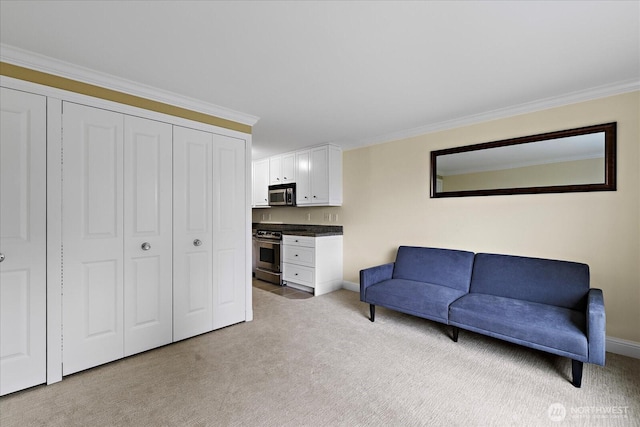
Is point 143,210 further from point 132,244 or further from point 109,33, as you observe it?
point 109,33

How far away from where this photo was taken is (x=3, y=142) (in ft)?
6.49

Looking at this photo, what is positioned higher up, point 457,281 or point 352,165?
point 352,165

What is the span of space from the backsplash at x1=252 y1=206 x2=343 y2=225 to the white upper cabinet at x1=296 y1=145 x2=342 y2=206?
0.95 feet

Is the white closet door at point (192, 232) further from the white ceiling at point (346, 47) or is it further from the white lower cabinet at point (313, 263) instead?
the white lower cabinet at point (313, 263)

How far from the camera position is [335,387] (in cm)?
207

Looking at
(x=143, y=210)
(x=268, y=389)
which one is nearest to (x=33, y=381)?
(x=143, y=210)

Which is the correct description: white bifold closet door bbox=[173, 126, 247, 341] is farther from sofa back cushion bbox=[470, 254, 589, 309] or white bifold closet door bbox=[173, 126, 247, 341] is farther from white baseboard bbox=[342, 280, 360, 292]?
sofa back cushion bbox=[470, 254, 589, 309]

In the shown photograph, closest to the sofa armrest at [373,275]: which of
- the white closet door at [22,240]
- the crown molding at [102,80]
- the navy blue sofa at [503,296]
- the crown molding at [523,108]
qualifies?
the navy blue sofa at [503,296]

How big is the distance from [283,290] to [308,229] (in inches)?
48.5

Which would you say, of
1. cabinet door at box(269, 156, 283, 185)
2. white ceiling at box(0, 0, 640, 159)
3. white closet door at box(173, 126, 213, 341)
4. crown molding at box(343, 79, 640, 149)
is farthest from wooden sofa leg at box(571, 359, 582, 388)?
cabinet door at box(269, 156, 283, 185)

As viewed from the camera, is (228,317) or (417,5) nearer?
(417,5)

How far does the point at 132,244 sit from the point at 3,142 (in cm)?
106

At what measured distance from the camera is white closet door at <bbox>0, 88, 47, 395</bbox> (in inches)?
78.0

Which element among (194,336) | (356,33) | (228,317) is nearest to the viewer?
(356,33)
